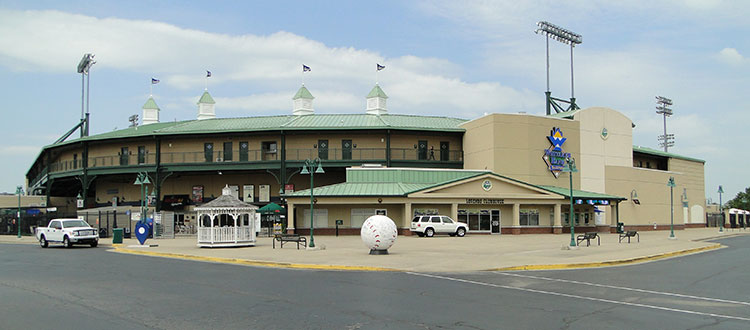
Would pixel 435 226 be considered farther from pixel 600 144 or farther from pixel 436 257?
pixel 600 144

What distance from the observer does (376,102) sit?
61094 mm

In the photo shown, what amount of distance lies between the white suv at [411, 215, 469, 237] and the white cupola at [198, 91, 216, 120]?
31141 millimetres

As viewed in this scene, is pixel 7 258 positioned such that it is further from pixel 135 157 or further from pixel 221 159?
pixel 135 157

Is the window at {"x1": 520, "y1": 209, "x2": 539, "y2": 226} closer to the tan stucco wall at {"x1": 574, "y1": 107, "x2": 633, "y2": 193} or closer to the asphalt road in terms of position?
the tan stucco wall at {"x1": 574, "y1": 107, "x2": 633, "y2": 193}

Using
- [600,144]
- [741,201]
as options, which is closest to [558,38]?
[600,144]

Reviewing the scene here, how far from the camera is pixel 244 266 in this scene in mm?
21594

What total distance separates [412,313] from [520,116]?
134ft

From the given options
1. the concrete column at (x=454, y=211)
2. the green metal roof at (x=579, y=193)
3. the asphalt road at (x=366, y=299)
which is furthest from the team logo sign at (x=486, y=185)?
the asphalt road at (x=366, y=299)

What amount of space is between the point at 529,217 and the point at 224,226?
25314 millimetres

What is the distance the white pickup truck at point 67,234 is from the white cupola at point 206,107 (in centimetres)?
3074

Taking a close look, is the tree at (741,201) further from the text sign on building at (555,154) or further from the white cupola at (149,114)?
the white cupola at (149,114)

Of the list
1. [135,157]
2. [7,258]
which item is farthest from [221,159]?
[7,258]

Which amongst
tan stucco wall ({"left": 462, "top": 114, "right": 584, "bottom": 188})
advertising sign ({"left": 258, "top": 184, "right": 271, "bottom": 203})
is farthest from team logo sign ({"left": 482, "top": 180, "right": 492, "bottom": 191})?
advertising sign ({"left": 258, "top": 184, "right": 271, "bottom": 203})

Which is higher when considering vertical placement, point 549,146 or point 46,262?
point 549,146
